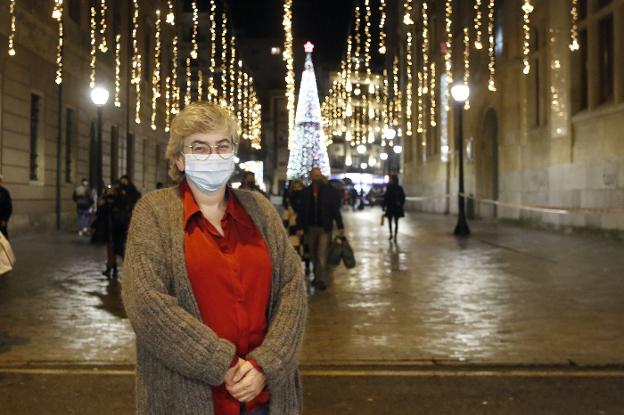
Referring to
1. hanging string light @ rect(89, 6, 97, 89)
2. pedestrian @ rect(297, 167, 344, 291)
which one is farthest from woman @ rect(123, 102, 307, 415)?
hanging string light @ rect(89, 6, 97, 89)

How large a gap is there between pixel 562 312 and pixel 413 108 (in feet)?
135

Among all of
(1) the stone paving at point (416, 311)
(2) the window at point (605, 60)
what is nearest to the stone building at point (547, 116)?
(2) the window at point (605, 60)

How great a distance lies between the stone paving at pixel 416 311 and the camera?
800cm

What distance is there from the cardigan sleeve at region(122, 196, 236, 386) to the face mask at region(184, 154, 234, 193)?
10.5 inches

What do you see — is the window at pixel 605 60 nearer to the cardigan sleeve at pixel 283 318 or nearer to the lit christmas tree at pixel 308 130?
the cardigan sleeve at pixel 283 318

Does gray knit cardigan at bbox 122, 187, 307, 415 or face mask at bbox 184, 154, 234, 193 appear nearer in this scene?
gray knit cardigan at bbox 122, 187, 307, 415

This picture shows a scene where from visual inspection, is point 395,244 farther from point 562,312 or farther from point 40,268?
point 562,312

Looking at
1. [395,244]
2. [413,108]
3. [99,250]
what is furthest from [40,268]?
[413,108]

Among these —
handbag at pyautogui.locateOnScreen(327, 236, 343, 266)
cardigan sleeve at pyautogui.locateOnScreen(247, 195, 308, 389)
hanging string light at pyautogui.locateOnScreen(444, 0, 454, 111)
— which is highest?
hanging string light at pyautogui.locateOnScreen(444, 0, 454, 111)

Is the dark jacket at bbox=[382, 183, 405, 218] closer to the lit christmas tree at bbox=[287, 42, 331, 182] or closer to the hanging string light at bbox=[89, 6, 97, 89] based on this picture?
the hanging string light at bbox=[89, 6, 97, 89]

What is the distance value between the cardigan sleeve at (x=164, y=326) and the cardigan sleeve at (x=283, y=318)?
0.15 metres

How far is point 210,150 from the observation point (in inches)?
119

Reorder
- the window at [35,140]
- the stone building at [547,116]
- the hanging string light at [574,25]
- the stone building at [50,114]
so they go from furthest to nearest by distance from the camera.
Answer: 1. the window at [35,140]
2. the hanging string light at [574,25]
3. the stone building at [50,114]
4. the stone building at [547,116]

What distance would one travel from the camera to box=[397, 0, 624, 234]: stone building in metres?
21.3
